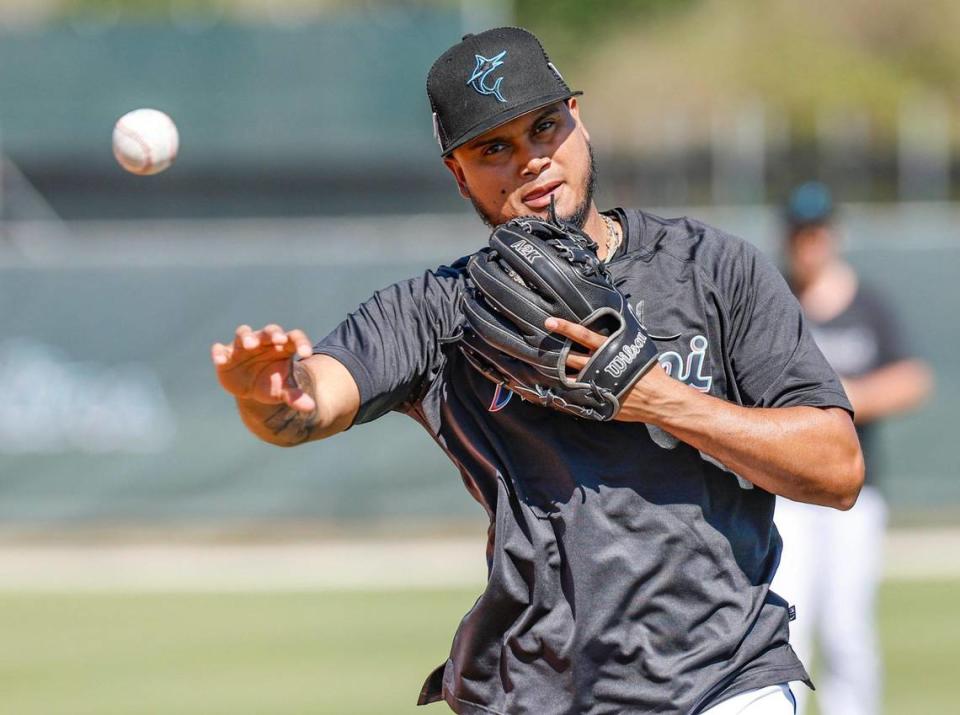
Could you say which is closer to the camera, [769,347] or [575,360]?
[575,360]

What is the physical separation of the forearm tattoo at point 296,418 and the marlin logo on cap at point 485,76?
812mm

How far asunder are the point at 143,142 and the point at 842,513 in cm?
371

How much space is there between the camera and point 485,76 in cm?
370

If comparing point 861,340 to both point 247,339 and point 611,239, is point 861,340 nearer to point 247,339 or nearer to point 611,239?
point 611,239

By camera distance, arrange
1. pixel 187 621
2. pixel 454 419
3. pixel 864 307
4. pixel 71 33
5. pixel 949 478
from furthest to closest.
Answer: pixel 71 33
pixel 949 478
pixel 187 621
pixel 864 307
pixel 454 419

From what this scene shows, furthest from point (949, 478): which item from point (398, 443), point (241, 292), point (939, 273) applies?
point (241, 292)

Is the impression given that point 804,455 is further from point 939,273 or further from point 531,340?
point 939,273

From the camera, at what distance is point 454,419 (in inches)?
146

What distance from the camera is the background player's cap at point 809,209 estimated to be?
7230 millimetres

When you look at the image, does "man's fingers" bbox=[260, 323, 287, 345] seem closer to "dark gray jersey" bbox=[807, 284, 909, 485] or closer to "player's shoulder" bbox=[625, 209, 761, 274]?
"player's shoulder" bbox=[625, 209, 761, 274]

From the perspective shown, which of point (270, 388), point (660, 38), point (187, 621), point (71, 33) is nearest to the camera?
point (270, 388)

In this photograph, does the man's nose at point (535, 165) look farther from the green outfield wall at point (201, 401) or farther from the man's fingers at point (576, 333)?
the green outfield wall at point (201, 401)

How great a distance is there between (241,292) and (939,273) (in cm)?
619

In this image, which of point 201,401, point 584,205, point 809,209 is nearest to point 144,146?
point 584,205
